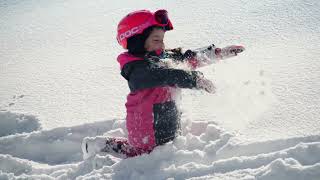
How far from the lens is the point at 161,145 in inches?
91.8

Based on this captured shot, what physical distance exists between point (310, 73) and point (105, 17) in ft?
9.66

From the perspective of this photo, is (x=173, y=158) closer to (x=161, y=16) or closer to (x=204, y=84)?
(x=204, y=84)

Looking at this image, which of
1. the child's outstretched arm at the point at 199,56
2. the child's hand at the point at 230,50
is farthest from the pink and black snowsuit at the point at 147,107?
the child's hand at the point at 230,50

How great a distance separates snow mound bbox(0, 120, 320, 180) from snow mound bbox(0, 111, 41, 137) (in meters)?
0.16

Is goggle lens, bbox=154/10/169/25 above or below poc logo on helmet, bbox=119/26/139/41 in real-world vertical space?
above

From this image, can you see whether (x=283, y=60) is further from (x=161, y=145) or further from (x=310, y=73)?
(x=161, y=145)

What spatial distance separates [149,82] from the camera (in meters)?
2.27

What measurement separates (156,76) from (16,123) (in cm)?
142

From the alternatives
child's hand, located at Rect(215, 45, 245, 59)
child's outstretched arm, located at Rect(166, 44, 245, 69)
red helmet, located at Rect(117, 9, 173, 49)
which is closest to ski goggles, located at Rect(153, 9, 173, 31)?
red helmet, located at Rect(117, 9, 173, 49)

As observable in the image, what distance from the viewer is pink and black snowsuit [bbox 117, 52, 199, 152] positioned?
7.59 feet

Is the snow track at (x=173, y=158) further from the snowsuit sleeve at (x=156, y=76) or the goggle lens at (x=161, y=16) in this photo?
the goggle lens at (x=161, y=16)

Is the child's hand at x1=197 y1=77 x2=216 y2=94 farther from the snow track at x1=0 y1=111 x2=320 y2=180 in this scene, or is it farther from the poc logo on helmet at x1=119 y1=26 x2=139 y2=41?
the poc logo on helmet at x1=119 y1=26 x2=139 y2=41

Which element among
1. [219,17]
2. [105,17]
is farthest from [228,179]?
[105,17]

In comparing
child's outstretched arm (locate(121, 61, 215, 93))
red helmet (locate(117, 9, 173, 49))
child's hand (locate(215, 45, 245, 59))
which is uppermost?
red helmet (locate(117, 9, 173, 49))
